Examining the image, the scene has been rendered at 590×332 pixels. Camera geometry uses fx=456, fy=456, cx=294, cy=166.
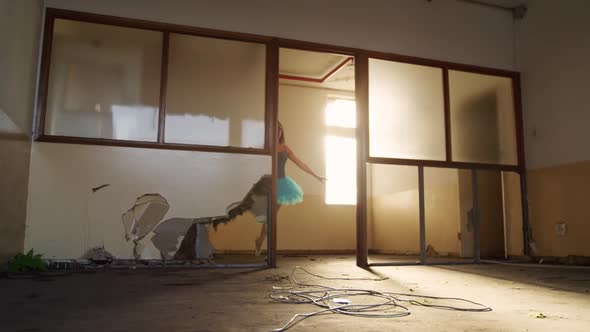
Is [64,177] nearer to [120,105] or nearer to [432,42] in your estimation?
[120,105]

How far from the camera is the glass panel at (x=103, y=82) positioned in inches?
151

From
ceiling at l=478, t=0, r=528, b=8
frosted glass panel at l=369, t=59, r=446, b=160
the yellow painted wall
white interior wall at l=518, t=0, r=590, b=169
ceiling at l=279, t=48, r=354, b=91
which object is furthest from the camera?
ceiling at l=279, t=48, r=354, b=91

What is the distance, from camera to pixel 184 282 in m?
2.88

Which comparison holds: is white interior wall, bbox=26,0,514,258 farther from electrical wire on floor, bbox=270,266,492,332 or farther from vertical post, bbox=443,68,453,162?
electrical wire on floor, bbox=270,266,492,332

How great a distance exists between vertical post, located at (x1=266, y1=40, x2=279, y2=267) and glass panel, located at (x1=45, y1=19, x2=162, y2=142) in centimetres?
101

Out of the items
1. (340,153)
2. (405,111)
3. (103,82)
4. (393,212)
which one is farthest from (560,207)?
(103,82)

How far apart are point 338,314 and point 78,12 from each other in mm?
3514

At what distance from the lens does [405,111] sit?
4.86m

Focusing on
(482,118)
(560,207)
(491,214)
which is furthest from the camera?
(491,214)

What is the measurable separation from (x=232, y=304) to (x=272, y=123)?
2.46 meters

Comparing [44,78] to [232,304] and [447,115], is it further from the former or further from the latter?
[447,115]

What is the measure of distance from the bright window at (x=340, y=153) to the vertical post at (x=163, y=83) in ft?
13.1

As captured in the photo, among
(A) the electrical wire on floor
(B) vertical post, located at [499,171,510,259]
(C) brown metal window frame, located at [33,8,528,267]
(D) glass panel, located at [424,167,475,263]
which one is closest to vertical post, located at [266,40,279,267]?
(C) brown metal window frame, located at [33,8,528,267]

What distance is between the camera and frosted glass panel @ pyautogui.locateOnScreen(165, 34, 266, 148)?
411 cm
